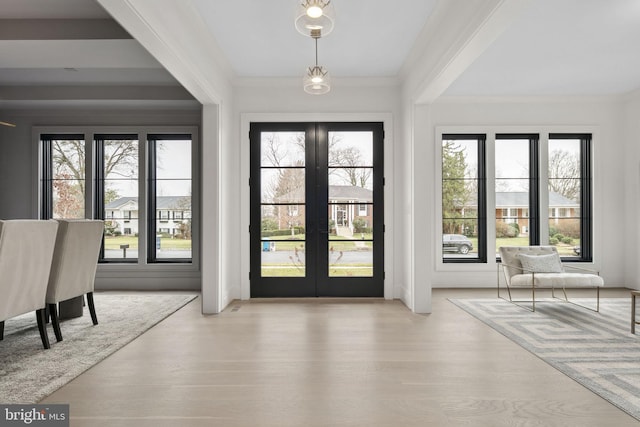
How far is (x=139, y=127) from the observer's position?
243 inches

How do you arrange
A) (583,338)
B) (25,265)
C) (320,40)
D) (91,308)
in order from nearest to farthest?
(25,265)
(583,338)
(91,308)
(320,40)

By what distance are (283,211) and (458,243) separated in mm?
2708

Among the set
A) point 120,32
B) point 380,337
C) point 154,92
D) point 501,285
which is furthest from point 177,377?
point 501,285

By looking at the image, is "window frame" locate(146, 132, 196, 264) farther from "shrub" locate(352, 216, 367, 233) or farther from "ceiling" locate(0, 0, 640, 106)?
"shrub" locate(352, 216, 367, 233)

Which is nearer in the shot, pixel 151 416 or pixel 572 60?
pixel 151 416

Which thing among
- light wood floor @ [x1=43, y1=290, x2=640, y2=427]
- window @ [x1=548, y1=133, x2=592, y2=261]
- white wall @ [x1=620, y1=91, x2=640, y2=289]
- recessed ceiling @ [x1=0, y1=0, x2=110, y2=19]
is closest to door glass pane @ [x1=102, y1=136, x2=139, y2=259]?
recessed ceiling @ [x1=0, y1=0, x2=110, y2=19]

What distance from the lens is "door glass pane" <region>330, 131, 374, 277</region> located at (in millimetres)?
5398

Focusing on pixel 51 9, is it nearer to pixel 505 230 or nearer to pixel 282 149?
pixel 282 149

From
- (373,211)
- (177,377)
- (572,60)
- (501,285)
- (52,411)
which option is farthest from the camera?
(501,285)

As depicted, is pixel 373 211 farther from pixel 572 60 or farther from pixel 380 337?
pixel 572 60

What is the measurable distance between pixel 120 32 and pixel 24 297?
2421 mm

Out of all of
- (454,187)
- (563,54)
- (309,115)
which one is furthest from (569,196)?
(309,115)

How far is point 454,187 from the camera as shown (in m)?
6.27

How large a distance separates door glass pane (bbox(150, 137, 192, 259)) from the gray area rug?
158 inches
